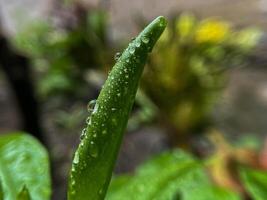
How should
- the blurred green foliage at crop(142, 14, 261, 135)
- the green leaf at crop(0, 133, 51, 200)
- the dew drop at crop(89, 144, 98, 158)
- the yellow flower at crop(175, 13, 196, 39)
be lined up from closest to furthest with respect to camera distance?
1. the dew drop at crop(89, 144, 98, 158)
2. the green leaf at crop(0, 133, 51, 200)
3. the blurred green foliage at crop(142, 14, 261, 135)
4. the yellow flower at crop(175, 13, 196, 39)

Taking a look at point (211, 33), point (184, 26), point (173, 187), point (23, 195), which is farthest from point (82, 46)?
point (23, 195)

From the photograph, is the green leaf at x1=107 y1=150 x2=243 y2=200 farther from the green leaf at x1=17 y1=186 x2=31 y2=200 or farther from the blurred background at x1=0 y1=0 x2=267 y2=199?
the blurred background at x1=0 y1=0 x2=267 y2=199

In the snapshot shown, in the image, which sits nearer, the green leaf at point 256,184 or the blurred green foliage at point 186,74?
the green leaf at point 256,184

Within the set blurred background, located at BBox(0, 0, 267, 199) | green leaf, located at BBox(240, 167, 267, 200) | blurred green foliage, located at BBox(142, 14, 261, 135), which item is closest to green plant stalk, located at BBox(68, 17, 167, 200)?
green leaf, located at BBox(240, 167, 267, 200)

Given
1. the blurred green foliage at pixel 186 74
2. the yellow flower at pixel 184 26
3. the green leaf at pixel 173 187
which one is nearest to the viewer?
the green leaf at pixel 173 187

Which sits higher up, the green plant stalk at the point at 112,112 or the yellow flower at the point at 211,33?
the green plant stalk at the point at 112,112

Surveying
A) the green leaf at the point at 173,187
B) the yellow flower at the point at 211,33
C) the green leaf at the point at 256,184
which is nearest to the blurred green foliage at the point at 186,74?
the yellow flower at the point at 211,33

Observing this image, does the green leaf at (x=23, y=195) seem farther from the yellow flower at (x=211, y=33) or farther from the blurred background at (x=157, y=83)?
the yellow flower at (x=211, y=33)
